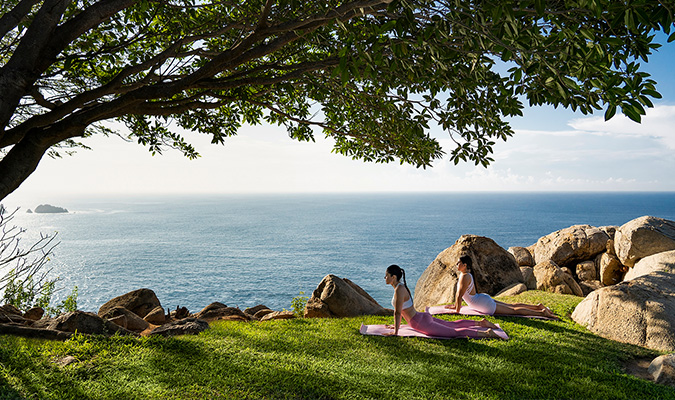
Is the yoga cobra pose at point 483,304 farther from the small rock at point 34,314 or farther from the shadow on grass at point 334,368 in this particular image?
the small rock at point 34,314

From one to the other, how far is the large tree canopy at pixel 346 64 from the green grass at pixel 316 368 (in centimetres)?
298

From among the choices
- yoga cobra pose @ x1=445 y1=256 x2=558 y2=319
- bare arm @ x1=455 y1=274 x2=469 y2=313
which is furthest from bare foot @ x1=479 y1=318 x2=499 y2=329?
bare arm @ x1=455 y1=274 x2=469 y2=313

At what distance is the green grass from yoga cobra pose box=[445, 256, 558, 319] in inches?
68.4

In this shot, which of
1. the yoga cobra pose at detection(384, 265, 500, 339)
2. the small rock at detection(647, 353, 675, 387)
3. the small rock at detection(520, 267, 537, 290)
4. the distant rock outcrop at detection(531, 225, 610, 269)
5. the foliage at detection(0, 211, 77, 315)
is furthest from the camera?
the distant rock outcrop at detection(531, 225, 610, 269)

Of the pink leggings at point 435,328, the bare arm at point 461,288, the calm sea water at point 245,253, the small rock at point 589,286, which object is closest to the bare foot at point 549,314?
the bare arm at point 461,288

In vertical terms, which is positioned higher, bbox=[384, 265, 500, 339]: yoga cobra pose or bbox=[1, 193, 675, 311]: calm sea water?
bbox=[384, 265, 500, 339]: yoga cobra pose

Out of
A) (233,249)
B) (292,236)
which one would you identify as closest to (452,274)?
(233,249)

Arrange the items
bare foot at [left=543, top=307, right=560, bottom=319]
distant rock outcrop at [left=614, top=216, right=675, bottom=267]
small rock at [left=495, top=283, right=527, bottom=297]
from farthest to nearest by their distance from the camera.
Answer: distant rock outcrop at [left=614, top=216, right=675, bottom=267]
small rock at [left=495, top=283, right=527, bottom=297]
bare foot at [left=543, top=307, right=560, bottom=319]

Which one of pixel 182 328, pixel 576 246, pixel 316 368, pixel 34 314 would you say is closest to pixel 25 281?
pixel 34 314

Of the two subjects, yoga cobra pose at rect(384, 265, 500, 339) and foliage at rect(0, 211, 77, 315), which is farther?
yoga cobra pose at rect(384, 265, 500, 339)

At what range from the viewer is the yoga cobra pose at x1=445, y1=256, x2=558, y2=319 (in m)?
10.2

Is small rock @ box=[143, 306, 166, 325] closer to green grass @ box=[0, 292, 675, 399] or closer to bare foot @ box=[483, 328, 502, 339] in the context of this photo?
green grass @ box=[0, 292, 675, 399]

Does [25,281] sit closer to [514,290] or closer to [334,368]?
[334,368]

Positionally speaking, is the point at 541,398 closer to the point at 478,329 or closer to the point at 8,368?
the point at 478,329
